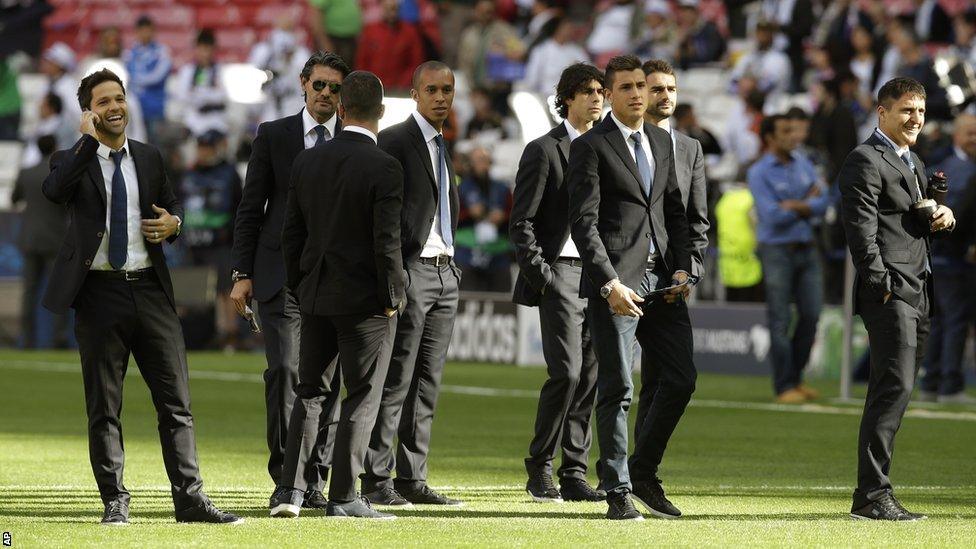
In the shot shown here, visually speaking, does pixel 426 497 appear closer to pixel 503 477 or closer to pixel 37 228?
pixel 503 477

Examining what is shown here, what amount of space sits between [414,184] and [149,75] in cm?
1968

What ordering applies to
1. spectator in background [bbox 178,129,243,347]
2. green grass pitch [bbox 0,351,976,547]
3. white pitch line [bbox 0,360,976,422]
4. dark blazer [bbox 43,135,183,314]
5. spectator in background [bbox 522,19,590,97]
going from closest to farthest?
green grass pitch [bbox 0,351,976,547] → dark blazer [bbox 43,135,183,314] → white pitch line [bbox 0,360,976,422] → spectator in background [bbox 178,129,243,347] → spectator in background [bbox 522,19,590,97]

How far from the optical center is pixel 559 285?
10.2 m

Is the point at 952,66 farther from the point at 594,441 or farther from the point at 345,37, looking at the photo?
the point at 345,37

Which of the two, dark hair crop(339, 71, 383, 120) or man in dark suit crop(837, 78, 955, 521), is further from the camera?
man in dark suit crop(837, 78, 955, 521)

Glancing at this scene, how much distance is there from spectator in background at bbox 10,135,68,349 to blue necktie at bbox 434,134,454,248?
13.1m

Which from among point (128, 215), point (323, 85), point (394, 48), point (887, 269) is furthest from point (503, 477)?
point (394, 48)

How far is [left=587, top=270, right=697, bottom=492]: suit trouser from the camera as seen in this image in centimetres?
905

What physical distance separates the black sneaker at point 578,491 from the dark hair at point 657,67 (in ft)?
7.33

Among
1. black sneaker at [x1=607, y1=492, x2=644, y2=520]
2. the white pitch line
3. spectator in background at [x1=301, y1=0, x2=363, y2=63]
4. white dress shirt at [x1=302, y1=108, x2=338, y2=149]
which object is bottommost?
the white pitch line

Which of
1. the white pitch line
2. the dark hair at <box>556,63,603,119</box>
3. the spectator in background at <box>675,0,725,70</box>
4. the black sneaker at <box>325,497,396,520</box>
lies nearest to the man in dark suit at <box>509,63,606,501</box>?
Result: the dark hair at <box>556,63,603,119</box>

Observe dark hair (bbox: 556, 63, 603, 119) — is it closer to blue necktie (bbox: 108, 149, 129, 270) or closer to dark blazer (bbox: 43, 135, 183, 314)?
dark blazer (bbox: 43, 135, 183, 314)

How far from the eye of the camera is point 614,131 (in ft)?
30.1

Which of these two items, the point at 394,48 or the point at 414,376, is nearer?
the point at 414,376
